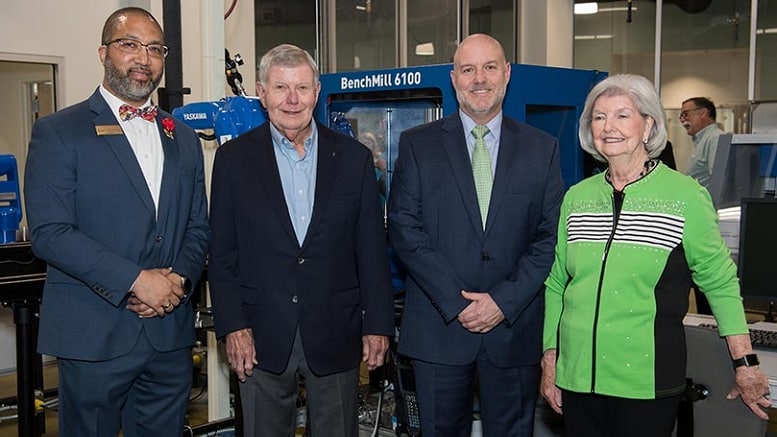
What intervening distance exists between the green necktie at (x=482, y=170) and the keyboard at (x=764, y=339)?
3.45ft

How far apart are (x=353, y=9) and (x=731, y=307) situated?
6.33m

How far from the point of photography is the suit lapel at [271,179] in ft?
7.64

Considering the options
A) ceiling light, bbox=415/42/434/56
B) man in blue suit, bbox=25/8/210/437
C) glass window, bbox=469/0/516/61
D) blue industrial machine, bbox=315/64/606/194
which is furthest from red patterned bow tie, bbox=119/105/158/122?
glass window, bbox=469/0/516/61

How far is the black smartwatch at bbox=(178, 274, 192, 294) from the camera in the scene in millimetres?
2361

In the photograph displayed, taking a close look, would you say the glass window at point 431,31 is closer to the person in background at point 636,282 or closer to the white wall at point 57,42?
the white wall at point 57,42

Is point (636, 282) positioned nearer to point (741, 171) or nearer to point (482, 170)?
point (482, 170)

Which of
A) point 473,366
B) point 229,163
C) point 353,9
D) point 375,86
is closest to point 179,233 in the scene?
point 229,163

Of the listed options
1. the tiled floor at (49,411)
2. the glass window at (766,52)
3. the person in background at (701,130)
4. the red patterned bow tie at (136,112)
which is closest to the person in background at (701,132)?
the person in background at (701,130)

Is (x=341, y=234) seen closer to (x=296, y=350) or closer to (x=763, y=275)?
(x=296, y=350)

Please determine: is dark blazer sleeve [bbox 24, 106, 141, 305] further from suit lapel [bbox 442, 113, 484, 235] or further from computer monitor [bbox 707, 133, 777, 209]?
computer monitor [bbox 707, 133, 777, 209]

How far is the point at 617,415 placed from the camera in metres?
2.09

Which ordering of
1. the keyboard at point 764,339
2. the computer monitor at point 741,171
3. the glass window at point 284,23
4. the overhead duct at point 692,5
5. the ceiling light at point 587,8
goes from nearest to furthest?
the keyboard at point 764,339 → the computer monitor at point 741,171 → the glass window at point 284,23 → the overhead duct at point 692,5 → the ceiling light at point 587,8

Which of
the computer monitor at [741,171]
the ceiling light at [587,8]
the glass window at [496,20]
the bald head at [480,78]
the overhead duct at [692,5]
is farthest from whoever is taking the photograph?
the ceiling light at [587,8]

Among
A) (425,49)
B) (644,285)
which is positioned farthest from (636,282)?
(425,49)
